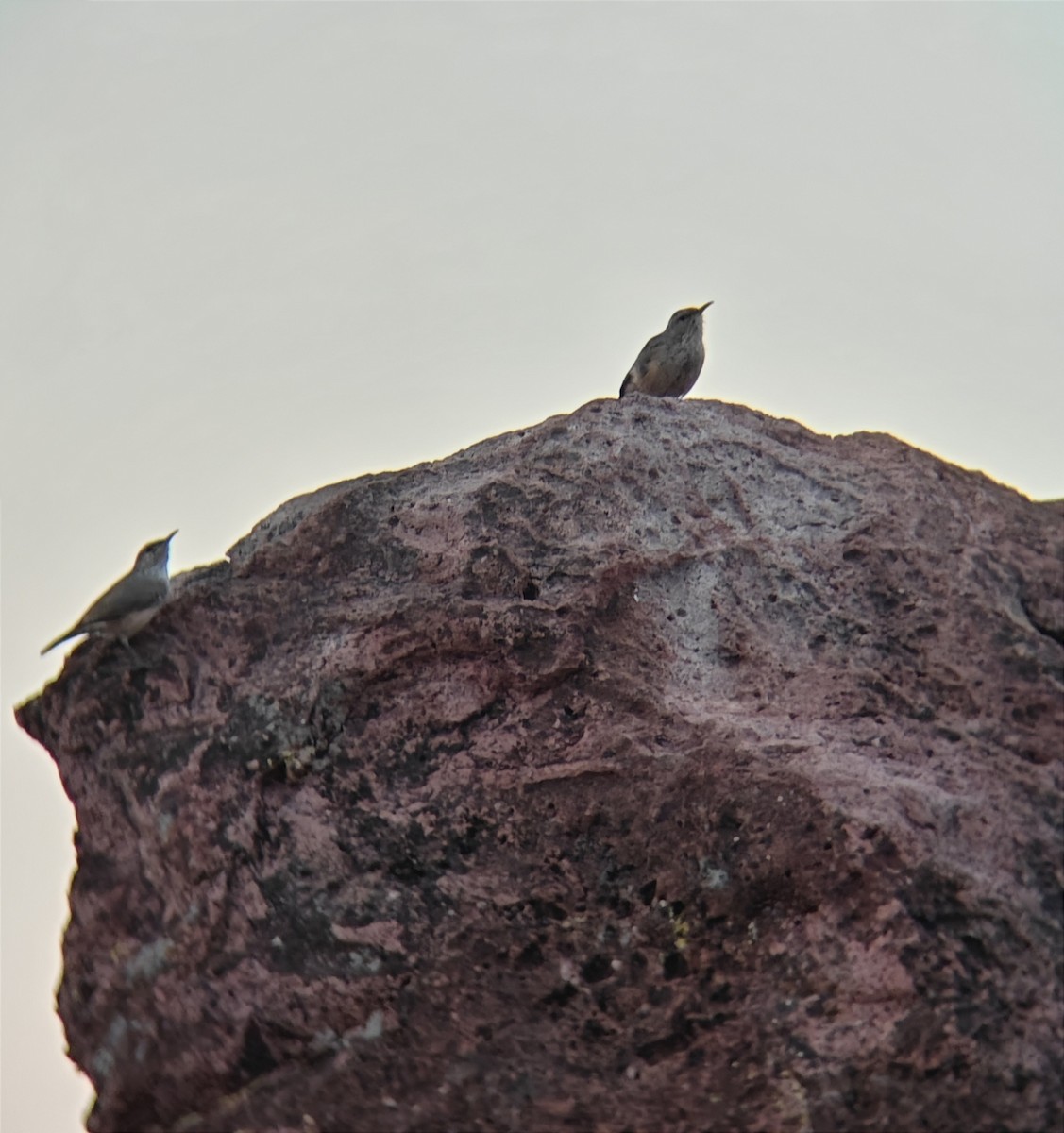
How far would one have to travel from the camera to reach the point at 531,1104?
2939 mm

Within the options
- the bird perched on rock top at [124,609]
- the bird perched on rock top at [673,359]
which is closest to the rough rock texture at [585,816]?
the bird perched on rock top at [124,609]

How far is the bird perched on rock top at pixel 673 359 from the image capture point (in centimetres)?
658

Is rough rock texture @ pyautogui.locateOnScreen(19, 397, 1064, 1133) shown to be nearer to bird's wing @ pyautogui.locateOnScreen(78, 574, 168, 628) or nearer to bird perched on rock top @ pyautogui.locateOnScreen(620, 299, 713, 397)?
bird's wing @ pyautogui.locateOnScreen(78, 574, 168, 628)

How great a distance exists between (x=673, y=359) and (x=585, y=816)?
148 inches

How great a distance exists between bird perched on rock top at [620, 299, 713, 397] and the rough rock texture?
93.6 inches

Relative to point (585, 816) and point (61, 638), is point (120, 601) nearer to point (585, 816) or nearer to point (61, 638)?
point (61, 638)

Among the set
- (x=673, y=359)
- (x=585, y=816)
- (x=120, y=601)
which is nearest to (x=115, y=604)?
(x=120, y=601)

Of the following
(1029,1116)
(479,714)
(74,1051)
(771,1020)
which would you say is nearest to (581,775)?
(479,714)

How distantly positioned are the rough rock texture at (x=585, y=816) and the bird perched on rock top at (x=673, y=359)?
238 cm

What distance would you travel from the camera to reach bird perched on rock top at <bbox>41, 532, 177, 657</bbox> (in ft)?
12.3

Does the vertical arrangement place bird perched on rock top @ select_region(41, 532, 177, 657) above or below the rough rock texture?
above

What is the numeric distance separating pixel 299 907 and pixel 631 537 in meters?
1.69

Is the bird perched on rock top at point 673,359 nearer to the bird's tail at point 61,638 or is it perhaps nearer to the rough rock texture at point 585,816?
the rough rock texture at point 585,816

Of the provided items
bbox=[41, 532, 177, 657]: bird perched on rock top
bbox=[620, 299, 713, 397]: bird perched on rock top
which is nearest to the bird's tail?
bbox=[41, 532, 177, 657]: bird perched on rock top
